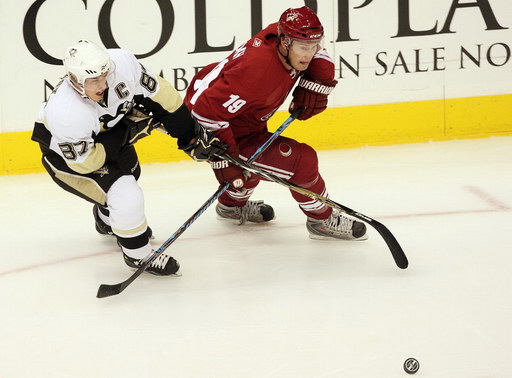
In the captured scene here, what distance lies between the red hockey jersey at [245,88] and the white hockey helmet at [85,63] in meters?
0.48

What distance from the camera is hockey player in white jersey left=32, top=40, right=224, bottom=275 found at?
2777 millimetres

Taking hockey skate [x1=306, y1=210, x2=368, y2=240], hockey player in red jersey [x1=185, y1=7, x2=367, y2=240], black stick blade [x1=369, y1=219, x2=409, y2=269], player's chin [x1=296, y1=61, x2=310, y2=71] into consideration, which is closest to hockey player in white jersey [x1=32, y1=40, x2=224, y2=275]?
hockey player in red jersey [x1=185, y1=7, x2=367, y2=240]

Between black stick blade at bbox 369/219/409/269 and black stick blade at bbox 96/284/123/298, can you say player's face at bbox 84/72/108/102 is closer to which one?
black stick blade at bbox 96/284/123/298

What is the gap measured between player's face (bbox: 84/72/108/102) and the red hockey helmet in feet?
2.18

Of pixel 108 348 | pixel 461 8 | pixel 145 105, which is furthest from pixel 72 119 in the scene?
pixel 461 8

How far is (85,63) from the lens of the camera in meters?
2.70

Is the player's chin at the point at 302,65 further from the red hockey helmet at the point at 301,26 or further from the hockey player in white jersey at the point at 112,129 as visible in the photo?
the hockey player in white jersey at the point at 112,129

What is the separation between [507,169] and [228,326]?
2.13 m

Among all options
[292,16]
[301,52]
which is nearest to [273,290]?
[301,52]

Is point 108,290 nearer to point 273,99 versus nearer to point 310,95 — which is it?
point 273,99

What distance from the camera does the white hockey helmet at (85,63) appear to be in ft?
8.86

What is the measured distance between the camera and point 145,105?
3.08 meters

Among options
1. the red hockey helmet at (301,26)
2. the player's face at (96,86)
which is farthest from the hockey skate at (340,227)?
the player's face at (96,86)

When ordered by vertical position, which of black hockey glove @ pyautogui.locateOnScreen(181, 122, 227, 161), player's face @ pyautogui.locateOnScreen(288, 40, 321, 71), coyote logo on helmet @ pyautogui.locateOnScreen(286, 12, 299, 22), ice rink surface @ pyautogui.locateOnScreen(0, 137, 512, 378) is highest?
coyote logo on helmet @ pyautogui.locateOnScreen(286, 12, 299, 22)
